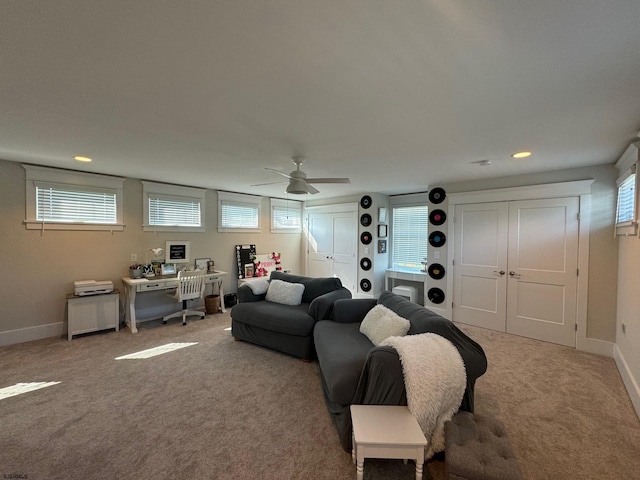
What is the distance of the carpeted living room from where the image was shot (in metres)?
1.34

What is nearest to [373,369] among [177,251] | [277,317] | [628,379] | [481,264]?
[277,317]

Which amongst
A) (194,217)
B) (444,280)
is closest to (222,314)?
(194,217)

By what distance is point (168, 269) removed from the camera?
4.81 metres

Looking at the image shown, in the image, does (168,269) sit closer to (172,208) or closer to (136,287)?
(136,287)

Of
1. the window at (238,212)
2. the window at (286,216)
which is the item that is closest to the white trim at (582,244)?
the window at (286,216)

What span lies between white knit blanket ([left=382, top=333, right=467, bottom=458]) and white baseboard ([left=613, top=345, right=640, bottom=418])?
1902 mm

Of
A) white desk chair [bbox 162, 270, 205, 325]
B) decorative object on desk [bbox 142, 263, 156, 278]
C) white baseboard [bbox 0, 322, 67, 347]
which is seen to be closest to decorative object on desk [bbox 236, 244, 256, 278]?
white desk chair [bbox 162, 270, 205, 325]

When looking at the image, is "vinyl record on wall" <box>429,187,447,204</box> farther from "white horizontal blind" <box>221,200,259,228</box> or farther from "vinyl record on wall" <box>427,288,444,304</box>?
"white horizontal blind" <box>221,200,259,228</box>

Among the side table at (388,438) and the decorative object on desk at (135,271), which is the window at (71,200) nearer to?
the decorative object on desk at (135,271)

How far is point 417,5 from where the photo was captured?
1111 millimetres

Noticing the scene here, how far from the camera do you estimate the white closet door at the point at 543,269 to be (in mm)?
3701

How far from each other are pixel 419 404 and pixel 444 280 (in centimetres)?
356

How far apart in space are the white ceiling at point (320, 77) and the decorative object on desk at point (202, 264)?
2.66 m

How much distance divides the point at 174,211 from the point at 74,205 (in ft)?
4.56
